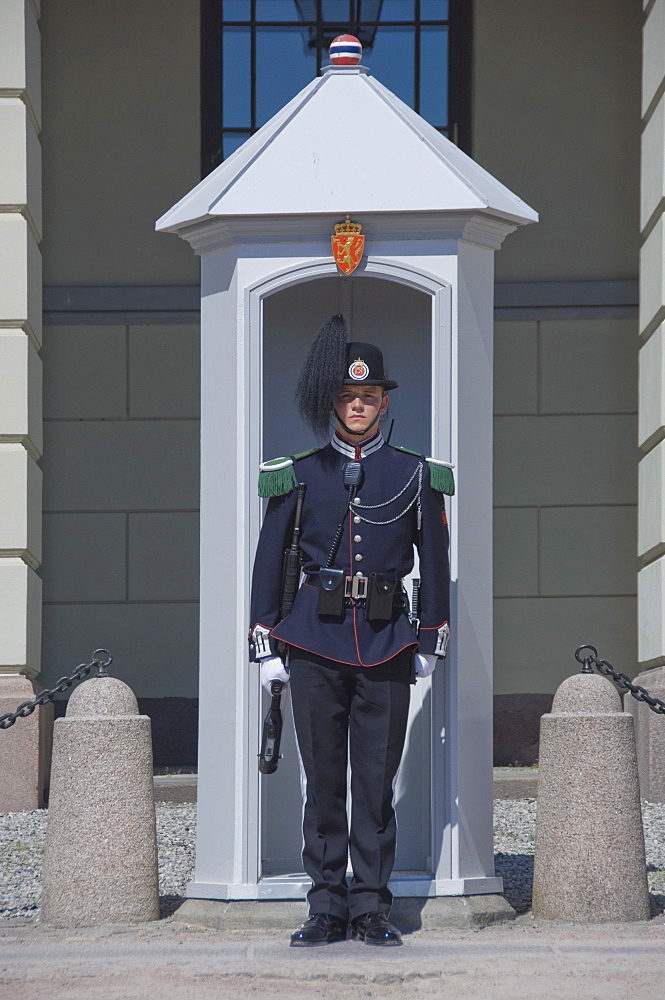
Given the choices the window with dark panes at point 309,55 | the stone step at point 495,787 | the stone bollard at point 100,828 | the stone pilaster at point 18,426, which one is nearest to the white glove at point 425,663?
the stone bollard at point 100,828

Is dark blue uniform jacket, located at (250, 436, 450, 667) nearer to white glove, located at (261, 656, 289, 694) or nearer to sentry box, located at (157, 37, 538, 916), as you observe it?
white glove, located at (261, 656, 289, 694)

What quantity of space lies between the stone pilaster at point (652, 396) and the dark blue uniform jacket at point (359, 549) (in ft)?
11.2

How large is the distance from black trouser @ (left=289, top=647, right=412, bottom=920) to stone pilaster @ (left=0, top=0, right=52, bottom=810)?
3355 mm

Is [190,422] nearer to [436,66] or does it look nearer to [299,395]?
[436,66]

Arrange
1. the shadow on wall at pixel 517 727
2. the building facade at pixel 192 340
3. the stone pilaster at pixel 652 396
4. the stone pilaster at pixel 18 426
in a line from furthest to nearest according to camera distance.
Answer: the building facade at pixel 192 340 → the shadow on wall at pixel 517 727 → the stone pilaster at pixel 652 396 → the stone pilaster at pixel 18 426

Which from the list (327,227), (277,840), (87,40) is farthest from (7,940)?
(87,40)

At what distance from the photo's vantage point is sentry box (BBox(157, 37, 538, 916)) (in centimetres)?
504

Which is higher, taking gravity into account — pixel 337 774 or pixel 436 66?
pixel 436 66

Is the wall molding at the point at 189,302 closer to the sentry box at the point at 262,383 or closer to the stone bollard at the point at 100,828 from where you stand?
the sentry box at the point at 262,383

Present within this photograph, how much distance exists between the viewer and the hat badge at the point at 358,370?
4.84 metres

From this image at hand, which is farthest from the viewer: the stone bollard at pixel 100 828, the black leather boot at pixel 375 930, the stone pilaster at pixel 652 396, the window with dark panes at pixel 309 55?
the window with dark panes at pixel 309 55

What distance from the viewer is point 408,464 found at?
4.88 meters

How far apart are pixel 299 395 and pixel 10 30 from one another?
4.28 m

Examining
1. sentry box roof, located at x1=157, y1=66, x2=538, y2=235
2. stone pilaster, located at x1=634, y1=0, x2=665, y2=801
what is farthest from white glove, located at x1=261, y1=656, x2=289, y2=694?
stone pilaster, located at x1=634, y1=0, x2=665, y2=801
